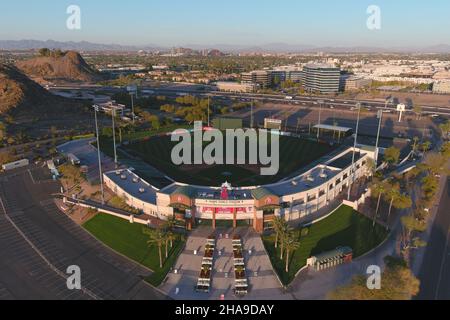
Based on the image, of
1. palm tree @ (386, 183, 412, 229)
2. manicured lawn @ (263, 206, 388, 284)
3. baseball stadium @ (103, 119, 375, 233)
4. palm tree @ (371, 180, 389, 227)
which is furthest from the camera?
palm tree @ (371, 180, 389, 227)

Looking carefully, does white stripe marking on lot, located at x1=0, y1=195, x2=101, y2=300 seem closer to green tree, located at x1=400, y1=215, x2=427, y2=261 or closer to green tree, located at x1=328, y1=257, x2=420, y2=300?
green tree, located at x1=328, y1=257, x2=420, y2=300

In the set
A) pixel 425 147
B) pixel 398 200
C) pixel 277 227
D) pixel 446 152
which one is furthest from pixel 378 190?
pixel 425 147

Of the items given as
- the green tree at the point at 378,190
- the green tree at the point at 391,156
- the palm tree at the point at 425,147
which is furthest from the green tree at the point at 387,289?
the palm tree at the point at 425,147

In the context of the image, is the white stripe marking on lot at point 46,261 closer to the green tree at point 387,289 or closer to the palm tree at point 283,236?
the palm tree at point 283,236

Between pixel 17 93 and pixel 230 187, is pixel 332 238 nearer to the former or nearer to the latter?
pixel 230 187

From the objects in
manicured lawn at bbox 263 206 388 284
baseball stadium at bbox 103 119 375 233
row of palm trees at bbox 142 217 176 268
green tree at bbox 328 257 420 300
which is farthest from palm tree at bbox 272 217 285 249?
row of palm trees at bbox 142 217 176 268

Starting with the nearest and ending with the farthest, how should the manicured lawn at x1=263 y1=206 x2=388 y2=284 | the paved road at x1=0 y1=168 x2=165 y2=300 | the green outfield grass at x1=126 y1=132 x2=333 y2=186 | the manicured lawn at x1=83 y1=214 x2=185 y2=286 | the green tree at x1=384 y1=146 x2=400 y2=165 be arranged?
1. the paved road at x1=0 y1=168 x2=165 y2=300
2. the manicured lawn at x1=83 y1=214 x2=185 y2=286
3. the manicured lawn at x1=263 y1=206 x2=388 y2=284
4. the green outfield grass at x1=126 y1=132 x2=333 y2=186
5. the green tree at x1=384 y1=146 x2=400 y2=165

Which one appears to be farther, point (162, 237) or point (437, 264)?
point (162, 237)
